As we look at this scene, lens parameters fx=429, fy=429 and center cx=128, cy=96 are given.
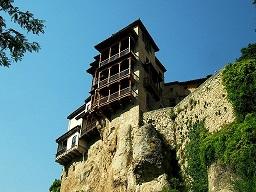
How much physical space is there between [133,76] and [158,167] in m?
12.2

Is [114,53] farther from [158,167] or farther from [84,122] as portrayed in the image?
[158,167]

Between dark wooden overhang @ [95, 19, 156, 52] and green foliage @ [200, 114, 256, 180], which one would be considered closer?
green foliage @ [200, 114, 256, 180]

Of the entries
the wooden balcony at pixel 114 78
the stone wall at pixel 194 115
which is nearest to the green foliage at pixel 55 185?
the wooden balcony at pixel 114 78

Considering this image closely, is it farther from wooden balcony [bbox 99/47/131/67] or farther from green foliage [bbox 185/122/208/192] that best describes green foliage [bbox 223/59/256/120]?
wooden balcony [bbox 99/47/131/67]

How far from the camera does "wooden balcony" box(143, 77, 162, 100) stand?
4353 centimetres

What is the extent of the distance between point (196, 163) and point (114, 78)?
625 inches

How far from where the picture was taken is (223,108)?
1240 inches

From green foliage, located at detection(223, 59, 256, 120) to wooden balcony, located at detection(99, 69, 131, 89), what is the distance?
13846mm

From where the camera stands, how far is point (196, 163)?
31.2m

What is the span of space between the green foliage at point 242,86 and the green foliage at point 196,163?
3886mm

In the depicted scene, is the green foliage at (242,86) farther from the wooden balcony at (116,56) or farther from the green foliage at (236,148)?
the wooden balcony at (116,56)

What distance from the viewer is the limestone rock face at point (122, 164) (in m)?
33.3

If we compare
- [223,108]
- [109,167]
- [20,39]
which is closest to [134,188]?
[109,167]

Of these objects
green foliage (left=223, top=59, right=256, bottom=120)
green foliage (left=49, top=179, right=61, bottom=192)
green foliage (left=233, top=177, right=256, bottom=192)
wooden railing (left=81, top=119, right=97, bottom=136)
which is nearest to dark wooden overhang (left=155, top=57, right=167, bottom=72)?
Answer: wooden railing (left=81, top=119, right=97, bottom=136)
